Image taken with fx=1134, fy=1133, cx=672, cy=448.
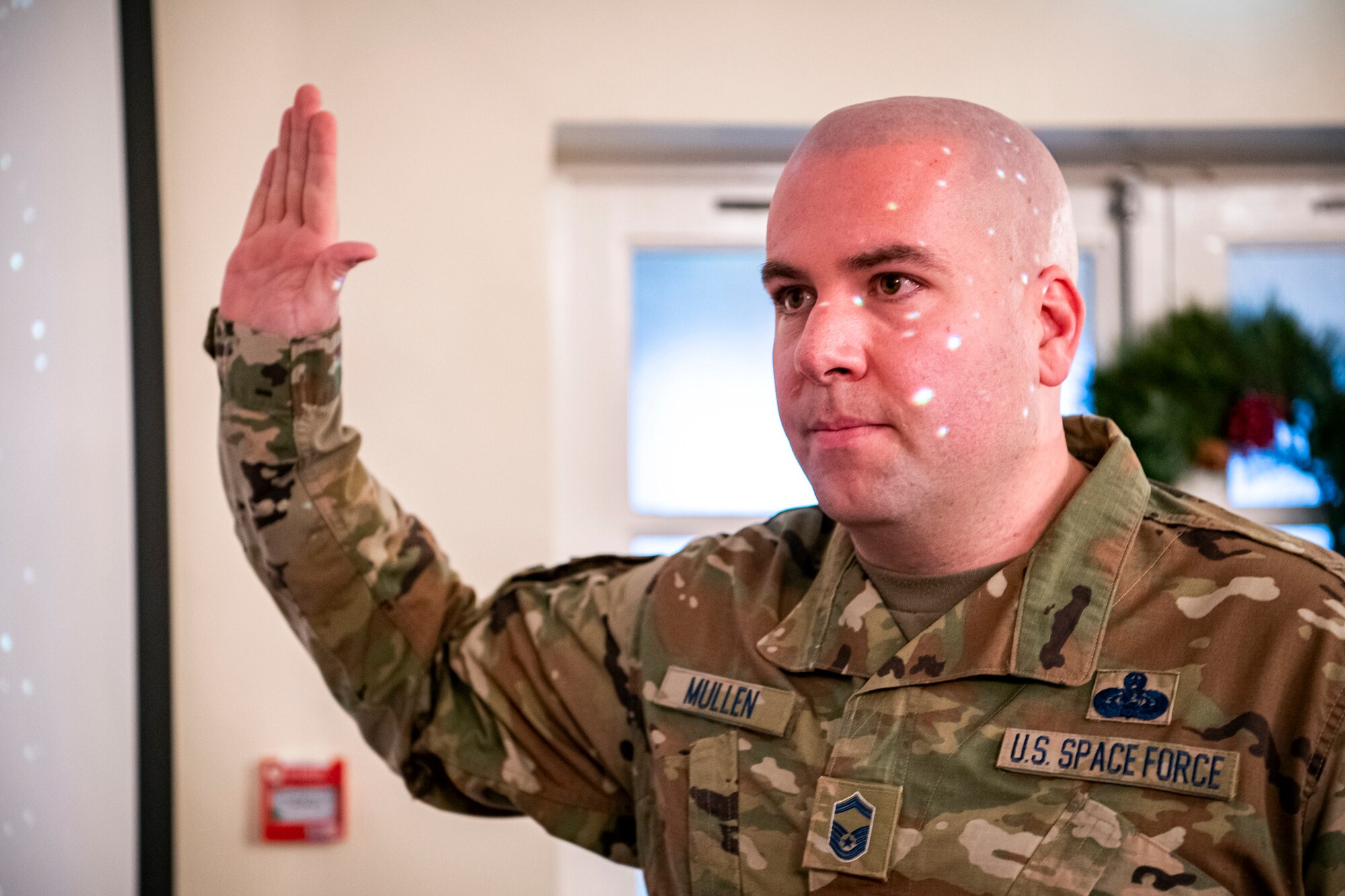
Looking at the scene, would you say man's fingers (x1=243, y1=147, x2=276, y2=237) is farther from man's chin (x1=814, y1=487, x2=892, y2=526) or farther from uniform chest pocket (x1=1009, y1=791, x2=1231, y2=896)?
uniform chest pocket (x1=1009, y1=791, x2=1231, y2=896)

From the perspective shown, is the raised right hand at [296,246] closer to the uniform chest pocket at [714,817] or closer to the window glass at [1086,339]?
the uniform chest pocket at [714,817]

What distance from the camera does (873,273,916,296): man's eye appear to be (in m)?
0.85

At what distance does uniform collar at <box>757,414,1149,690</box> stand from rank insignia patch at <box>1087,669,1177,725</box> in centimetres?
2

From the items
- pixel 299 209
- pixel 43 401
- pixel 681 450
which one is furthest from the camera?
pixel 681 450

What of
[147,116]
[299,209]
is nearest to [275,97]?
[147,116]

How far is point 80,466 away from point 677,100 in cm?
90

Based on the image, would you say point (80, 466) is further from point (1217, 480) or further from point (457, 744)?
point (1217, 480)

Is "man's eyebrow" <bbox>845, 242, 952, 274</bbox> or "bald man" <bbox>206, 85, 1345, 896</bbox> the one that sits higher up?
"man's eyebrow" <bbox>845, 242, 952, 274</bbox>

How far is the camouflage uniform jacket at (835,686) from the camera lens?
2.45ft

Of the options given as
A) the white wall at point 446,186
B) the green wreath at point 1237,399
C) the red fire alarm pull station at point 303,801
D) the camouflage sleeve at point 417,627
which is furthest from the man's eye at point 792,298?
the red fire alarm pull station at point 303,801

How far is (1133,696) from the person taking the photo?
0.79 meters

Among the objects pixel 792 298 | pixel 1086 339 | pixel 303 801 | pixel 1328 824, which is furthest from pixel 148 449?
pixel 1086 339

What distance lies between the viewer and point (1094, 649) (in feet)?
2.66

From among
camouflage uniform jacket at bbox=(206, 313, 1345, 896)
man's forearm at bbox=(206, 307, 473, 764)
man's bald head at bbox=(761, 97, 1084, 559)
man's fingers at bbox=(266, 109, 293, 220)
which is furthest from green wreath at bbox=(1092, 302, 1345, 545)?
man's fingers at bbox=(266, 109, 293, 220)
